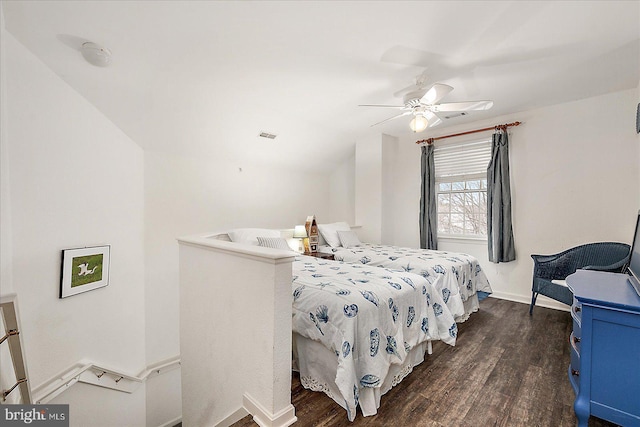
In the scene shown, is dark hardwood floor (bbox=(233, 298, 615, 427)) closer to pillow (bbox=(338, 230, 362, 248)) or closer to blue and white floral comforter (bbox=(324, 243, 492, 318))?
blue and white floral comforter (bbox=(324, 243, 492, 318))

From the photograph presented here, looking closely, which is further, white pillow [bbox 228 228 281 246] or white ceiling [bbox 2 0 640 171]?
white pillow [bbox 228 228 281 246]

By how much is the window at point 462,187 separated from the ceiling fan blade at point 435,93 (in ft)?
6.54

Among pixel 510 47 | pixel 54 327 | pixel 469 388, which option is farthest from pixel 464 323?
pixel 54 327

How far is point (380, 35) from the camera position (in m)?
2.20

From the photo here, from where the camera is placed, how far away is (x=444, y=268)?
107 inches

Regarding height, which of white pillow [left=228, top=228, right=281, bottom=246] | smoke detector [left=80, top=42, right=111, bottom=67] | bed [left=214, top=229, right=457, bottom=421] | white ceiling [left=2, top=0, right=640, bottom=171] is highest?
white ceiling [left=2, top=0, right=640, bottom=171]

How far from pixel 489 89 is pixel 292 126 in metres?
2.50

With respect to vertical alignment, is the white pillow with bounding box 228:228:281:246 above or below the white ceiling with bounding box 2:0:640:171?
below

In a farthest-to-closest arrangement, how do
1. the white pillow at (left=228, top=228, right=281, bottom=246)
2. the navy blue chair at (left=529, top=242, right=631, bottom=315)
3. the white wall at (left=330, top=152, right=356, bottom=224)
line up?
the white wall at (left=330, top=152, right=356, bottom=224) → the white pillow at (left=228, top=228, right=281, bottom=246) → the navy blue chair at (left=529, top=242, right=631, bottom=315)

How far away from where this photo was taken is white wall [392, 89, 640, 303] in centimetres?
299

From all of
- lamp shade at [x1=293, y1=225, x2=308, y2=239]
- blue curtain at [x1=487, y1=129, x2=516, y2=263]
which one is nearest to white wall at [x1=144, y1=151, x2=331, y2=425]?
lamp shade at [x1=293, y1=225, x2=308, y2=239]

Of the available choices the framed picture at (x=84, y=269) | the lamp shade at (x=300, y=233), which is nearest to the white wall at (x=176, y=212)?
the framed picture at (x=84, y=269)

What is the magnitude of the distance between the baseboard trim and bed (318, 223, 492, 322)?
1618 mm

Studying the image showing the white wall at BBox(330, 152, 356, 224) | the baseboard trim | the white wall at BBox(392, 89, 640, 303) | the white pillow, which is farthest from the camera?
the white wall at BBox(330, 152, 356, 224)
